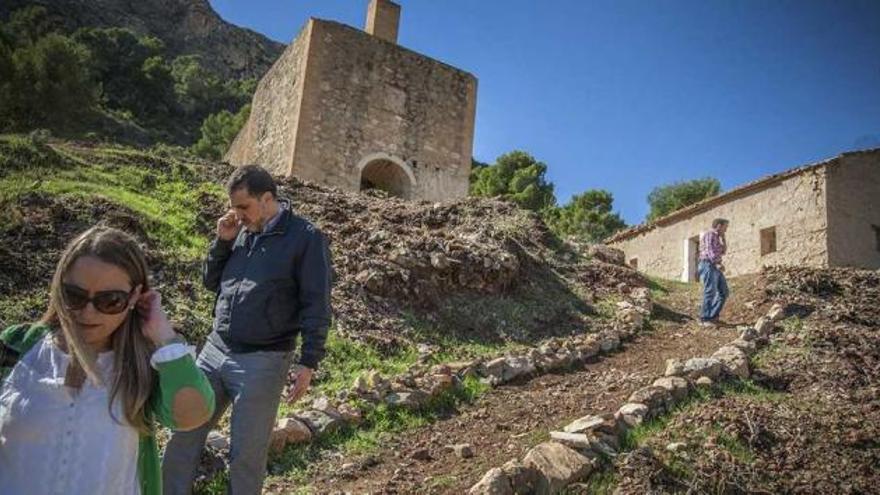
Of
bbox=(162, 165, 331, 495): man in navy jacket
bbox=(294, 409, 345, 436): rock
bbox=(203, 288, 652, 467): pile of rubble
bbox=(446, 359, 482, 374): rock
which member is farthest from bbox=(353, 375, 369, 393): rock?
bbox=(162, 165, 331, 495): man in navy jacket

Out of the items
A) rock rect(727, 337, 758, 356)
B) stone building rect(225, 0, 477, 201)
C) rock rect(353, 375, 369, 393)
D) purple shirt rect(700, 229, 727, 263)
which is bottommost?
rock rect(353, 375, 369, 393)

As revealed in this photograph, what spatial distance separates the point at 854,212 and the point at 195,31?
5231 centimetres

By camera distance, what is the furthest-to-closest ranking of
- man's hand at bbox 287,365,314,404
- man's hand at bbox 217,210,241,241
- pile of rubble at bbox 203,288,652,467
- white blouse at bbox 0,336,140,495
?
1. pile of rubble at bbox 203,288,652,467
2. man's hand at bbox 217,210,241,241
3. man's hand at bbox 287,365,314,404
4. white blouse at bbox 0,336,140,495

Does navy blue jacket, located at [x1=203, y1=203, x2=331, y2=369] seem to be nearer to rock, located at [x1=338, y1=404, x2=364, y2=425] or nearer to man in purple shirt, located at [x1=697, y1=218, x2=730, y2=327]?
rock, located at [x1=338, y1=404, x2=364, y2=425]

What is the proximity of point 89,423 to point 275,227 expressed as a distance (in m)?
1.68

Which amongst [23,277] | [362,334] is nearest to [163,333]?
[362,334]

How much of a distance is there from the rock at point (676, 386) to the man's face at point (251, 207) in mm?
3643

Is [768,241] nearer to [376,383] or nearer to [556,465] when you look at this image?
[376,383]

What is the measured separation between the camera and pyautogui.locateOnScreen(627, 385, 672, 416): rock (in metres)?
4.93

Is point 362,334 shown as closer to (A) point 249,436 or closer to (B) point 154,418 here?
(A) point 249,436

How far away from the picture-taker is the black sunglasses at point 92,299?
179 cm

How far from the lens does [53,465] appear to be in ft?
5.57

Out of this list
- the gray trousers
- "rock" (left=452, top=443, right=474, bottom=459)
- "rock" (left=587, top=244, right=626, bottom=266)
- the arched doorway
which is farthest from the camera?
the arched doorway

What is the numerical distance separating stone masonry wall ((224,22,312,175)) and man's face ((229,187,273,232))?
1092 centimetres
